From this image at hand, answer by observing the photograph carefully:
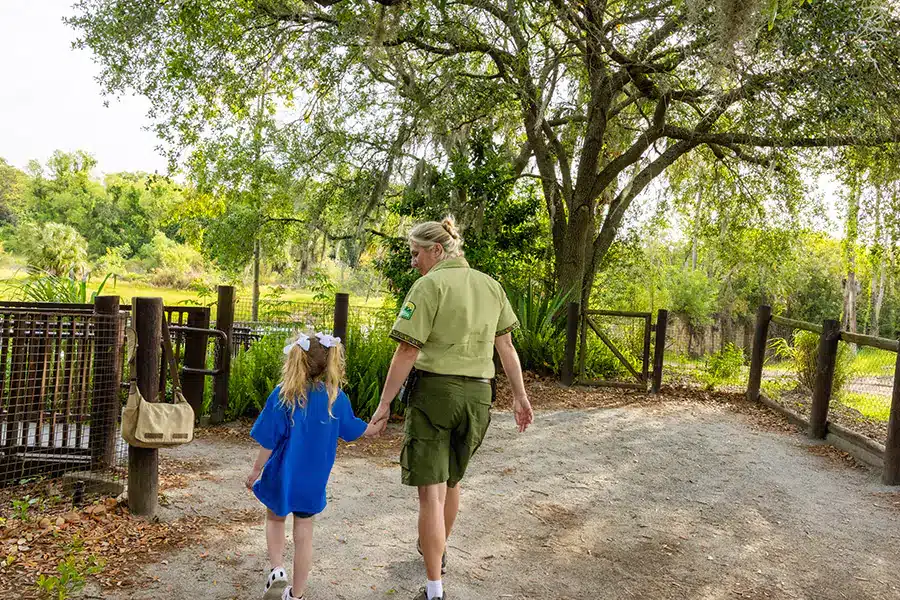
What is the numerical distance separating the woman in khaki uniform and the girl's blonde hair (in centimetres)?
26

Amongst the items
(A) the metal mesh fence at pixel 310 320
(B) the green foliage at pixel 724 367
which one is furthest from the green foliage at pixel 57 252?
(B) the green foliage at pixel 724 367

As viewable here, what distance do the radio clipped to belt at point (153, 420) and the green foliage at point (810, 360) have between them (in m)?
8.96

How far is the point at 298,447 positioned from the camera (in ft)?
10.5

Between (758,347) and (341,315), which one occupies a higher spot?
(341,315)

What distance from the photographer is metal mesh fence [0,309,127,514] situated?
181 inches

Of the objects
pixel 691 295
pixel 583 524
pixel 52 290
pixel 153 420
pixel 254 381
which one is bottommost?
pixel 583 524

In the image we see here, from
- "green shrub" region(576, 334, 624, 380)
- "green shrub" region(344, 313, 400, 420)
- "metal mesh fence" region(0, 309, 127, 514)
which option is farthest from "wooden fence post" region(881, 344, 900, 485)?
"metal mesh fence" region(0, 309, 127, 514)

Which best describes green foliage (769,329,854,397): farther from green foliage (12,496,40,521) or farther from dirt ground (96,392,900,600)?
green foliage (12,496,40,521)

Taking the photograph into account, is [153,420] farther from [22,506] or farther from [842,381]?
[842,381]

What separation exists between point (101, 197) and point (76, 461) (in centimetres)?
6527

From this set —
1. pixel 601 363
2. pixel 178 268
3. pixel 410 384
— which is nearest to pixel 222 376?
pixel 410 384

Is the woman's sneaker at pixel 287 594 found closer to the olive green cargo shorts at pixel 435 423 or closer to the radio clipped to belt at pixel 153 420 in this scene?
the olive green cargo shorts at pixel 435 423

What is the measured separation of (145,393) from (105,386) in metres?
0.65

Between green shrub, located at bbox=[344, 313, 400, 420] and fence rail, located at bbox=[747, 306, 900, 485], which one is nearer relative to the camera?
fence rail, located at bbox=[747, 306, 900, 485]
